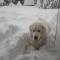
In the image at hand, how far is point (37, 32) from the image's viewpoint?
812 mm

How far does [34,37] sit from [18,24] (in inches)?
4.6

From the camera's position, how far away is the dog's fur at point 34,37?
78 centimetres

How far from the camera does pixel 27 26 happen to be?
79cm

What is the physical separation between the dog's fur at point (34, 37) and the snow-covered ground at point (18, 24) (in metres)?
0.03

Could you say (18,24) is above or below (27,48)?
above

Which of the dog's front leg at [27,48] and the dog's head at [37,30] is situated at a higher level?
the dog's head at [37,30]

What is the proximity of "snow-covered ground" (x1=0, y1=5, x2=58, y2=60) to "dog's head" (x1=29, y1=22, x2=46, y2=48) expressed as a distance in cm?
3

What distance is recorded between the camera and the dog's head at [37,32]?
0.79 meters

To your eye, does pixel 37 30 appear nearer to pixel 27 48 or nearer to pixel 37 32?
pixel 37 32

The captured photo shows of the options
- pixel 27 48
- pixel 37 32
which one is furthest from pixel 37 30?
pixel 27 48

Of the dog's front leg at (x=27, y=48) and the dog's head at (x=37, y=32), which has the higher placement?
the dog's head at (x=37, y=32)

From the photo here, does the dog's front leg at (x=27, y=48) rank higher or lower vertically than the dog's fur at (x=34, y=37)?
lower

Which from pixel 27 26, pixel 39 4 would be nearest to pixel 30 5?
pixel 39 4

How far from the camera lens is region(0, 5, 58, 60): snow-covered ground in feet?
2.38
